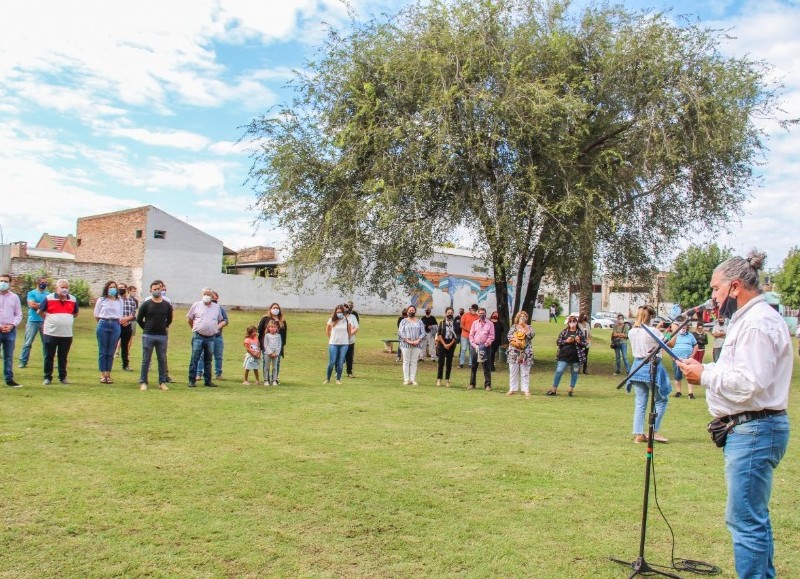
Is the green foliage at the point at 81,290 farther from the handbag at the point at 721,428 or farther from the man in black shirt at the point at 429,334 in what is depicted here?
the handbag at the point at 721,428

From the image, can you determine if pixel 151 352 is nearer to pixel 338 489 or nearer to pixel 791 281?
pixel 338 489

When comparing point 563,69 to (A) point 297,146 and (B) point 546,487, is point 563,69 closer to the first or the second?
(A) point 297,146

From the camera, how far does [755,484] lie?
3.86 metres

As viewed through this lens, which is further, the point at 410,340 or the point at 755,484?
the point at 410,340

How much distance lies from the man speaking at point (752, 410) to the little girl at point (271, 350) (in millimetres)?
11447

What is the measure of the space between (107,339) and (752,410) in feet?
38.4

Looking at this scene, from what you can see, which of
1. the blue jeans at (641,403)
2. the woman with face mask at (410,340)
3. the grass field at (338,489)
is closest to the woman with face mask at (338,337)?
the woman with face mask at (410,340)

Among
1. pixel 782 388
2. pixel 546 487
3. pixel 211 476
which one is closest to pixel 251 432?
pixel 211 476

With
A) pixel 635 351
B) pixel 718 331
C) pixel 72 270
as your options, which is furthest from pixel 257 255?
pixel 635 351

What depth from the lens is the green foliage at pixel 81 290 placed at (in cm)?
3541

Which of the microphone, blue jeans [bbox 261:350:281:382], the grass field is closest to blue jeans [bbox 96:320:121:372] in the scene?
the grass field

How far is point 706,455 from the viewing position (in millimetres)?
8656

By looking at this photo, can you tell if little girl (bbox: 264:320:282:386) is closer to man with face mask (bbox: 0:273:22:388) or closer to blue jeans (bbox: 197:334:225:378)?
blue jeans (bbox: 197:334:225:378)

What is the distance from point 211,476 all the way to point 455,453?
287 centimetres
